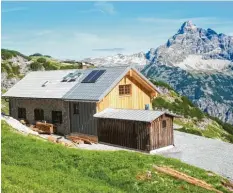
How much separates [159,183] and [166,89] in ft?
345

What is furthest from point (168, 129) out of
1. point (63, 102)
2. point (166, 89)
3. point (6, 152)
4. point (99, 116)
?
point (166, 89)

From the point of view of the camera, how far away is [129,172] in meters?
20.6

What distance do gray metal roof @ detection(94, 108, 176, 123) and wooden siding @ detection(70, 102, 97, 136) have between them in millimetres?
1135

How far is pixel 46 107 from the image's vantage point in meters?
44.8

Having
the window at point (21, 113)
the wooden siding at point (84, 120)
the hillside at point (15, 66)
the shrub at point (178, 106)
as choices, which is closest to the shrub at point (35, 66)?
the hillside at point (15, 66)

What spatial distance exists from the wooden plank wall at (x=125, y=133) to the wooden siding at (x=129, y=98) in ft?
7.79

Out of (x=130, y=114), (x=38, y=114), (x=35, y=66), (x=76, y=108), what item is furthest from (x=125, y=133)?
(x=35, y=66)

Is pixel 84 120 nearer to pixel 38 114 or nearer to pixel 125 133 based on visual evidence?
pixel 125 133

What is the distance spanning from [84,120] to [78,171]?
65.6 ft

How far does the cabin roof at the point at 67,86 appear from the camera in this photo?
1558 inches

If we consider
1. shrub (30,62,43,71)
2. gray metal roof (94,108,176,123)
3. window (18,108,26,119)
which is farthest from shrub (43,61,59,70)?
gray metal roof (94,108,176,123)

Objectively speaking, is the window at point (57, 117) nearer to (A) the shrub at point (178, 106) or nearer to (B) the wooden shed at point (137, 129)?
(B) the wooden shed at point (137, 129)

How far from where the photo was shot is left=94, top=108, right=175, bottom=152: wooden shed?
34.1 meters

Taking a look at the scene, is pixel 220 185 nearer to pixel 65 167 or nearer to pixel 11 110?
pixel 65 167
